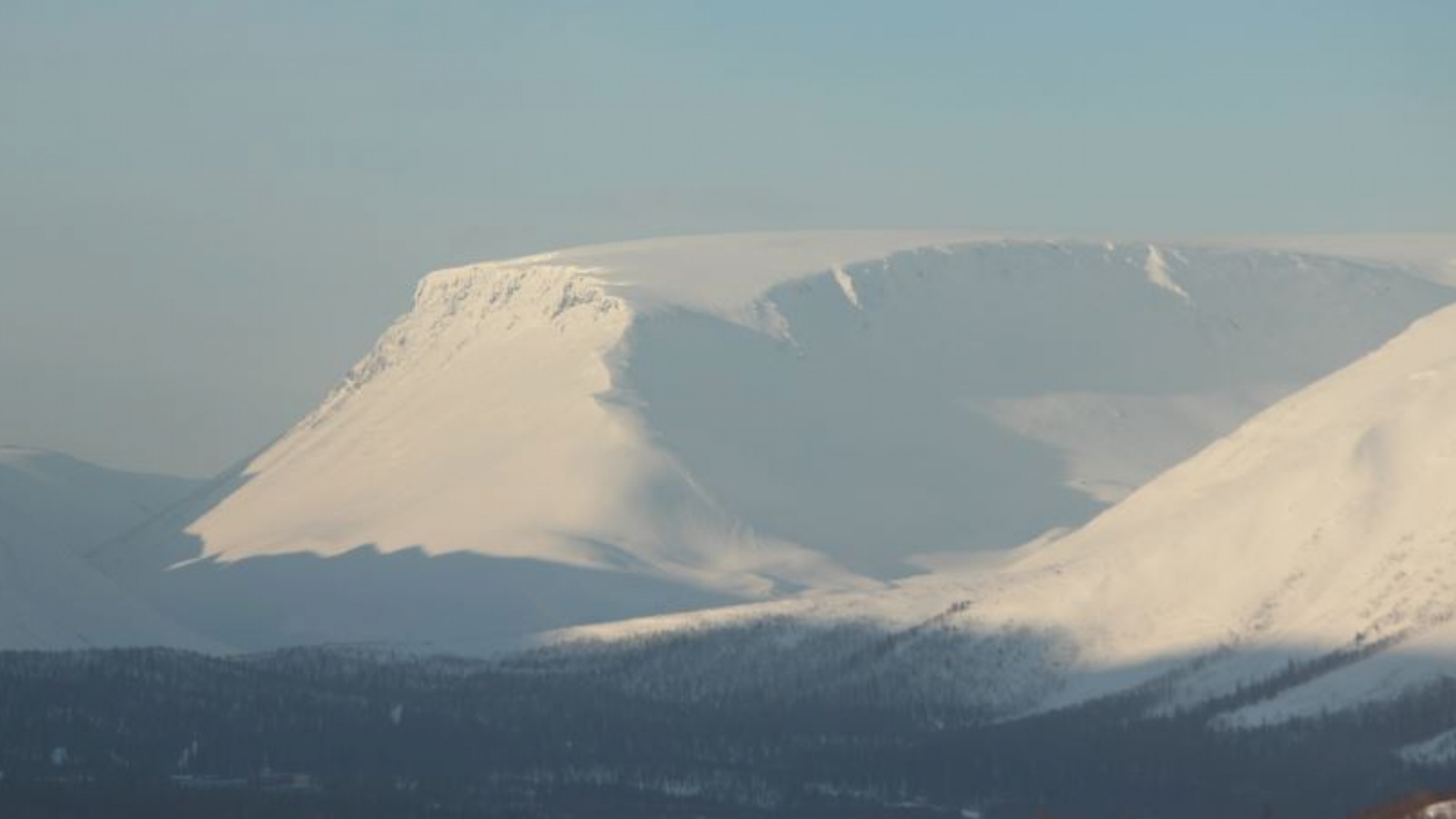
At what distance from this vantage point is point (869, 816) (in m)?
184

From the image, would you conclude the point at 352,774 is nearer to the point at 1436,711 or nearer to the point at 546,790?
the point at 546,790

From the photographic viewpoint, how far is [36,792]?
177m

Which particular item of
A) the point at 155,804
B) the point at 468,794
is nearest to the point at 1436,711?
the point at 468,794

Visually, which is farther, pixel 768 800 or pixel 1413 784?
pixel 768 800

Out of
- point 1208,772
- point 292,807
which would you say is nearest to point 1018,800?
point 1208,772

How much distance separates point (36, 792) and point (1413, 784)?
2309 inches

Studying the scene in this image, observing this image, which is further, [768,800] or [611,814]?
[768,800]

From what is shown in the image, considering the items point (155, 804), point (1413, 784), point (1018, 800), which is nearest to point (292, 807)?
point (155, 804)

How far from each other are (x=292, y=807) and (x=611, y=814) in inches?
557

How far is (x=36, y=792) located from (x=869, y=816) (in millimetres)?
36262

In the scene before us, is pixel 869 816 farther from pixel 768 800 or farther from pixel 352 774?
pixel 352 774

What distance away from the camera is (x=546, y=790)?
644 feet

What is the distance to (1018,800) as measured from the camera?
193 m

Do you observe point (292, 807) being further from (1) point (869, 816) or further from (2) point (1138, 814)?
(2) point (1138, 814)
